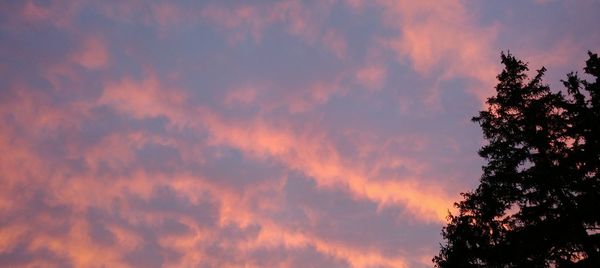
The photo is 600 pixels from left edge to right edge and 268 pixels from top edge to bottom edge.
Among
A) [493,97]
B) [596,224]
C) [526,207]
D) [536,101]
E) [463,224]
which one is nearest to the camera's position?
[596,224]

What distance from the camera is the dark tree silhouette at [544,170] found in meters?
17.0

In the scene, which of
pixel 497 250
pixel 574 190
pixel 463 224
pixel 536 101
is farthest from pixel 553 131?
pixel 463 224

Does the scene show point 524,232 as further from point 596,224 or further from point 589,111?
point 589,111

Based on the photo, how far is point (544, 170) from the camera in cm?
1791

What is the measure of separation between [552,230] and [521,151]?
145 inches

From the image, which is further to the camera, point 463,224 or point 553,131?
point 463,224

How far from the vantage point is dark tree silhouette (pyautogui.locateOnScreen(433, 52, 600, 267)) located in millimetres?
17000

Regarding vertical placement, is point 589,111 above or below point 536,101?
below

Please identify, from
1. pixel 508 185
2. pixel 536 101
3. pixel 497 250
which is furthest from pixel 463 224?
pixel 536 101

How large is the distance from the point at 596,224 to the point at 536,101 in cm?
586

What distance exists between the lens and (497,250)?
2009cm

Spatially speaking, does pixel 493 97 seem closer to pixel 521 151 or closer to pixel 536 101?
pixel 536 101

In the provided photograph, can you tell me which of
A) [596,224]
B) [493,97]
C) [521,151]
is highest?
[493,97]

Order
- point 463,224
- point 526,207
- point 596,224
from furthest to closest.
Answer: point 463,224
point 526,207
point 596,224
